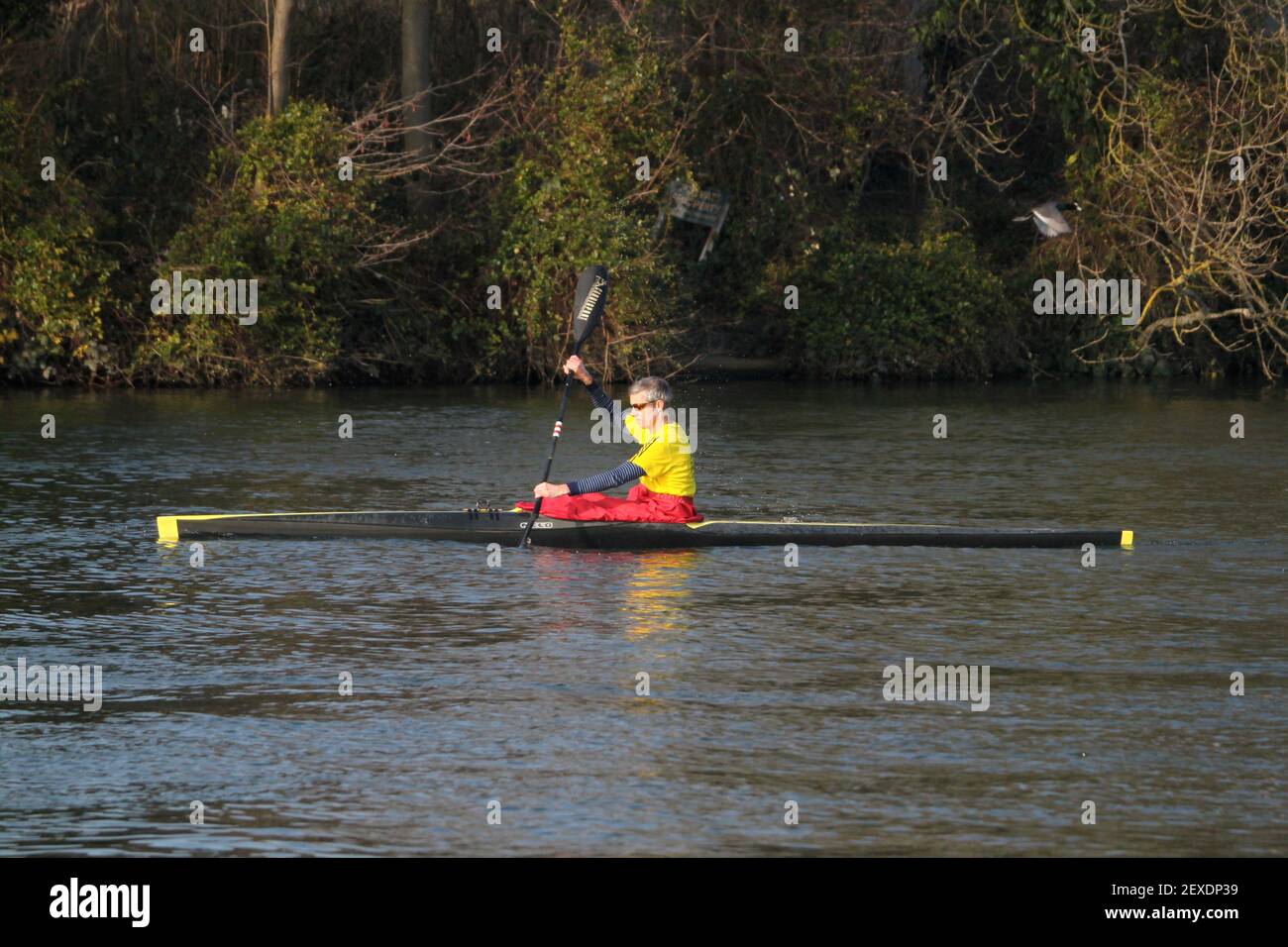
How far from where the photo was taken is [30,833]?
24.6ft

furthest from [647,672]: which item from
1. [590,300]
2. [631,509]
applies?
[590,300]

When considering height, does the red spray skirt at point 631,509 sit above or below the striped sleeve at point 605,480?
below

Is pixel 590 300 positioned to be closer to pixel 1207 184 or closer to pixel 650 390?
pixel 650 390

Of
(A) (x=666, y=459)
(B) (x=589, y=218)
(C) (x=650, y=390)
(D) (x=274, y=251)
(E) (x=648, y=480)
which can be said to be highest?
(B) (x=589, y=218)

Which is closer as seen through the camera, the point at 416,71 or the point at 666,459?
the point at 666,459

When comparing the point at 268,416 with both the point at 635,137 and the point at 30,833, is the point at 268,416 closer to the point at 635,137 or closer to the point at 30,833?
the point at 635,137

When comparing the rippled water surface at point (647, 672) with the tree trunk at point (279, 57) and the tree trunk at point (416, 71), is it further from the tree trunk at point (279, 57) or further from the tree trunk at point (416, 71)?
the tree trunk at point (416, 71)

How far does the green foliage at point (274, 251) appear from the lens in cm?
2803

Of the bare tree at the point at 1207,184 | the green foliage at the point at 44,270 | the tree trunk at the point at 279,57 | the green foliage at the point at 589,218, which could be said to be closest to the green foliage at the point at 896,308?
the bare tree at the point at 1207,184

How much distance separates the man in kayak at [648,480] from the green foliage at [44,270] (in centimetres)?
1455

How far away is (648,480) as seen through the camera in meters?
15.0

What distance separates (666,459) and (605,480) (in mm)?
496
